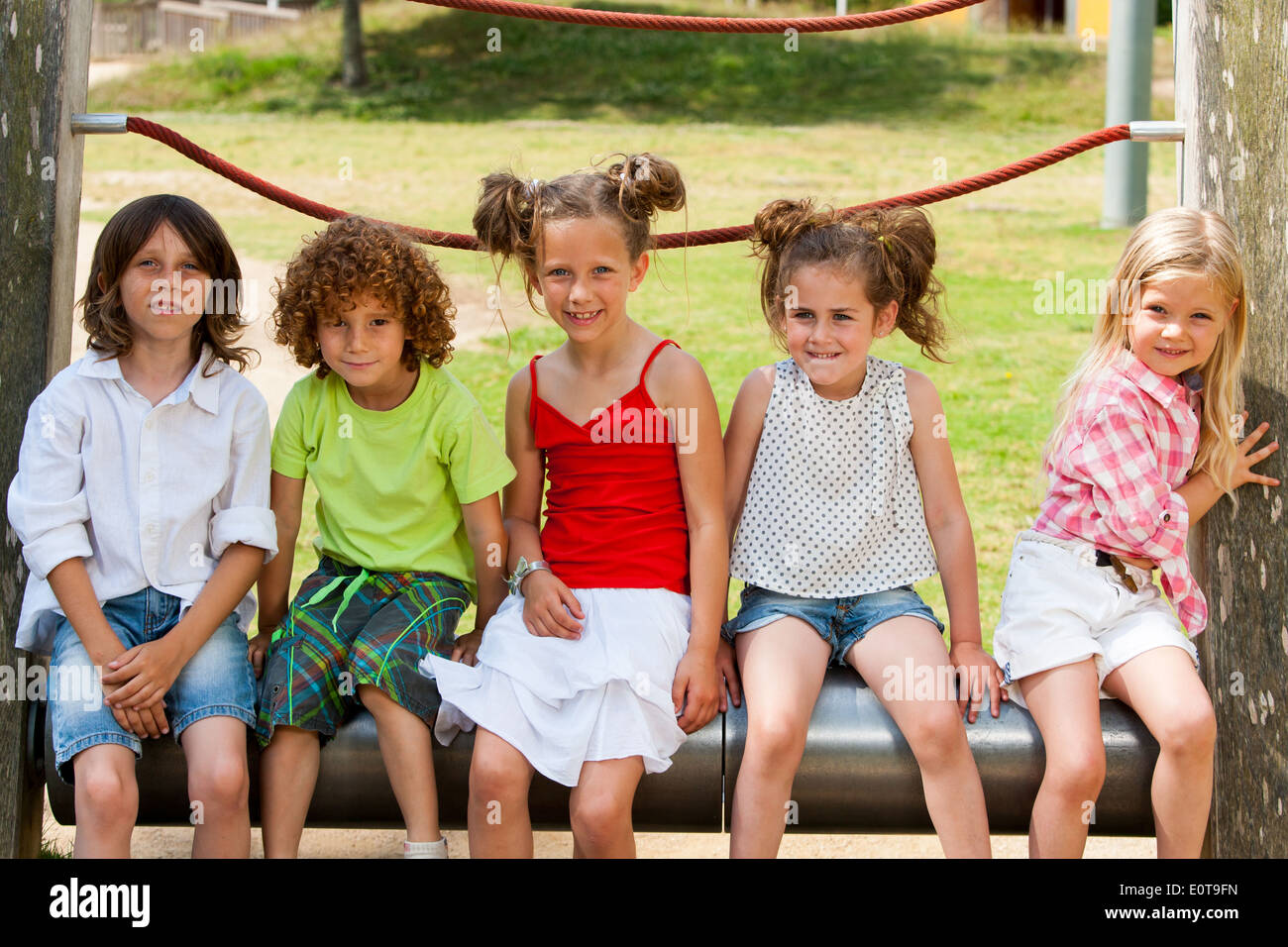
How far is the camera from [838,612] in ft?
8.74

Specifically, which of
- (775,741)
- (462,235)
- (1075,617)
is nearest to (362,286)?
(462,235)

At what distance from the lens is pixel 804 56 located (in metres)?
20.0

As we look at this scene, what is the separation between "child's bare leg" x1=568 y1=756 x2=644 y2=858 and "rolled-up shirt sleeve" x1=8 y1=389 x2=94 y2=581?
1.03 m

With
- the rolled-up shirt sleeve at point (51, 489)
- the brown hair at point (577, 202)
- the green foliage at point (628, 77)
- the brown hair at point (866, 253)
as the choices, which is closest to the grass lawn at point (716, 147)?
the green foliage at point (628, 77)

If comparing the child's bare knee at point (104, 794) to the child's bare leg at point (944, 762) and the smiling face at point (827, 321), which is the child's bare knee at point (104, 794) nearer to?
the child's bare leg at point (944, 762)

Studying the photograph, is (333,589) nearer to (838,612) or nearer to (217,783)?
(217,783)

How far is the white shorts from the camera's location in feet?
8.25

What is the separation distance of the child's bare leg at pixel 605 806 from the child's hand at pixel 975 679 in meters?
0.64

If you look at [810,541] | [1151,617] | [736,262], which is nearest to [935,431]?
[810,541]

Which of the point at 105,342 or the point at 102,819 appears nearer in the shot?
the point at 102,819

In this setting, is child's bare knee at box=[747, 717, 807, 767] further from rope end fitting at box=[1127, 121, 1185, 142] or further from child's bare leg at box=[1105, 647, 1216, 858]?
rope end fitting at box=[1127, 121, 1185, 142]

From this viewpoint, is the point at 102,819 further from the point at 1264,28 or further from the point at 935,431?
the point at 1264,28

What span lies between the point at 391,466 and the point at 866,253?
106cm

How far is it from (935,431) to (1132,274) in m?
0.50
